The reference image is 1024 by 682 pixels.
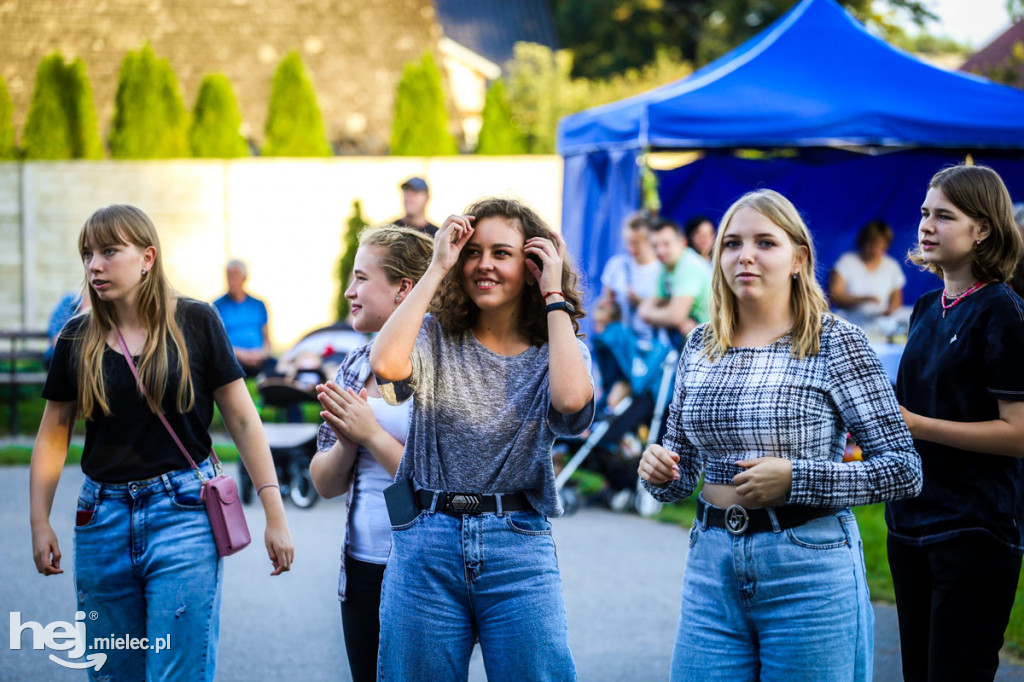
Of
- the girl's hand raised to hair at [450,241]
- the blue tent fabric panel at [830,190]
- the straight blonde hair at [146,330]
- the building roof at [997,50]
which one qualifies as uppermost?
the building roof at [997,50]

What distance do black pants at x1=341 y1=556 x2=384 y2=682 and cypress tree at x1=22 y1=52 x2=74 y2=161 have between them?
1834 centimetres

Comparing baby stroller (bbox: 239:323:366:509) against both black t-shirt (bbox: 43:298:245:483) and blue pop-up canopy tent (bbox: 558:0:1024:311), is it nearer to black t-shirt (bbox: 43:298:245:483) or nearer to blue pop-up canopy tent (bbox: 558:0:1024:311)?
blue pop-up canopy tent (bbox: 558:0:1024:311)

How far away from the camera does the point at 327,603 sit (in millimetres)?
6352

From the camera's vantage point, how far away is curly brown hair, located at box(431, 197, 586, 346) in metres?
2.96

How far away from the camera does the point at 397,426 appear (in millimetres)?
3326

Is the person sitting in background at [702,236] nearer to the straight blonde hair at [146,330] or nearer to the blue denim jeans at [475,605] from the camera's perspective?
the straight blonde hair at [146,330]

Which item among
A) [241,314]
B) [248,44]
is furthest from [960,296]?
[248,44]

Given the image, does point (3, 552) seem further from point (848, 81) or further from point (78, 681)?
point (848, 81)

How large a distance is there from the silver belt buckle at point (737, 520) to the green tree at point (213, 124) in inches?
729

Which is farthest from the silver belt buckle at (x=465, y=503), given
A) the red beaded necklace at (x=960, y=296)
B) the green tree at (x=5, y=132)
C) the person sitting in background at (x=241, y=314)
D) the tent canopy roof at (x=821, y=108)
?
the green tree at (x=5, y=132)

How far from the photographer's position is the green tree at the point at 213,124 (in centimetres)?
1997

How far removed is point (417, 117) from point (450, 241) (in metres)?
18.2

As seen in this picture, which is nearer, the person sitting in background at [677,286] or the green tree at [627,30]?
the person sitting in background at [677,286]

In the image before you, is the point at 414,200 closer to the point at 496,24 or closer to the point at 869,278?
the point at 869,278
